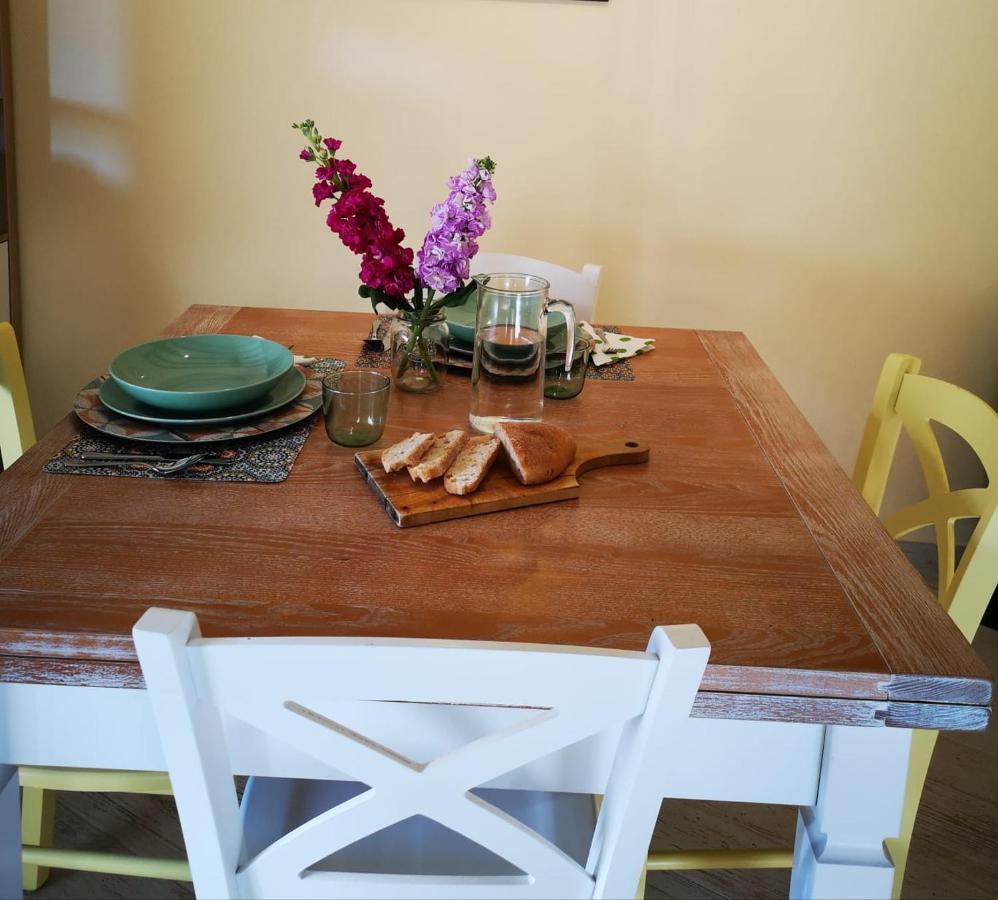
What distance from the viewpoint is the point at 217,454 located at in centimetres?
128

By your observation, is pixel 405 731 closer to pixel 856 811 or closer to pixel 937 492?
pixel 856 811

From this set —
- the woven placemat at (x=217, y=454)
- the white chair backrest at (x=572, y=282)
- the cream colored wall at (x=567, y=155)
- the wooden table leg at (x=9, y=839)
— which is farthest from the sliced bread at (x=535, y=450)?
the cream colored wall at (x=567, y=155)

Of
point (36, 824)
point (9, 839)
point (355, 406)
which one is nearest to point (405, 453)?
point (355, 406)

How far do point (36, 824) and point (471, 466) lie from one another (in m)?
1.02

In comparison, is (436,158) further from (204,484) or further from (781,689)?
(781,689)

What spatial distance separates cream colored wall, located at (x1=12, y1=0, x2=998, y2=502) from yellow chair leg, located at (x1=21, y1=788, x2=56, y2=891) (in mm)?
1451

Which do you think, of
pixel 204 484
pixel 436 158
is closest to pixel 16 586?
pixel 204 484

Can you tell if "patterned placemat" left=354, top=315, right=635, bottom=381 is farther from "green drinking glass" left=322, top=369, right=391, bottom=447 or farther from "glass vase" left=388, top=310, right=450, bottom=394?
"green drinking glass" left=322, top=369, right=391, bottom=447

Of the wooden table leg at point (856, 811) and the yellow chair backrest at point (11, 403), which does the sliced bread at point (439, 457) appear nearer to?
the wooden table leg at point (856, 811)

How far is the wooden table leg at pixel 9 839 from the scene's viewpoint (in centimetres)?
99

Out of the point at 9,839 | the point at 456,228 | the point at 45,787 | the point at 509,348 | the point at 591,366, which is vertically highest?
the point at 456,228

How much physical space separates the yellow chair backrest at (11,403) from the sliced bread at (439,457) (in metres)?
0.70

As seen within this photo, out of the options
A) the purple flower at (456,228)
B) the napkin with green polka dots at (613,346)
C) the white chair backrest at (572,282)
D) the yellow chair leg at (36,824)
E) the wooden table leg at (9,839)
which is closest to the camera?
the wooden table leg at (9,839)

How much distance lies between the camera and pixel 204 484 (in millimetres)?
1200
